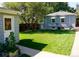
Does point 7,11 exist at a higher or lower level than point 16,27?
higher

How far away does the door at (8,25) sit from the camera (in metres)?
7.36

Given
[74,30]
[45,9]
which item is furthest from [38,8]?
[74,30]

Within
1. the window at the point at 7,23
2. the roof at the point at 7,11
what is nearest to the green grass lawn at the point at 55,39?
the window at the point at 7,23

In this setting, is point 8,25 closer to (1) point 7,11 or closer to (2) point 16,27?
(2) point 16,27

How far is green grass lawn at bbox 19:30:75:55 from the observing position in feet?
23.7

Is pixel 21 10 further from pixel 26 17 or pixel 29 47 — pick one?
pixel 29 47

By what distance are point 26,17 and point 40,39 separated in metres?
0.71

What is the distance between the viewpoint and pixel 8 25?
745 cm

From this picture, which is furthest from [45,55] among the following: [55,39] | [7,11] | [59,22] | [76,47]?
[7,11]

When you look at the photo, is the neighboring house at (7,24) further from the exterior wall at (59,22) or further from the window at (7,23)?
the exterior wall at (59,22)

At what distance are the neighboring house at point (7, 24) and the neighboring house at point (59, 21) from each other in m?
0.75

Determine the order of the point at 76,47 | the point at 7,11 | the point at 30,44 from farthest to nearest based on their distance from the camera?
the point at 30,44 → the point at 7,11 → the point at 76,47

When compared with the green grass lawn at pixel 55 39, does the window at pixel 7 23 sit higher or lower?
higher

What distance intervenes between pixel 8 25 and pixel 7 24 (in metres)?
0.04
